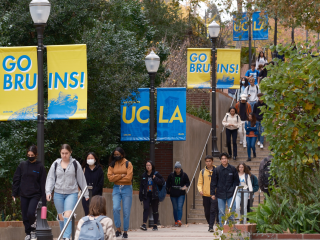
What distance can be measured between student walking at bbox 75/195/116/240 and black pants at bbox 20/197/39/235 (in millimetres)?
3260

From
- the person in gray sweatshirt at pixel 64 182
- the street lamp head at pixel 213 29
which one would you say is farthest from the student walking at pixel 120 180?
the street lamp head at pixel 213 29

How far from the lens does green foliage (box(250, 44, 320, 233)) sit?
7250mm

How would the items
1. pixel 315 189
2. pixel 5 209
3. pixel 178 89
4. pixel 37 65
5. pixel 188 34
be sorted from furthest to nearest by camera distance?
1. pixel 188 34
2. pixel 178 89
3. pixel 5 209
4. pixel 37 65
5. pixel 315 189

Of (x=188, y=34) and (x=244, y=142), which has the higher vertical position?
(x=188, y=34)

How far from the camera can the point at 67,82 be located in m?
9.05

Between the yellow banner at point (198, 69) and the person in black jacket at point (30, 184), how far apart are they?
9698mm

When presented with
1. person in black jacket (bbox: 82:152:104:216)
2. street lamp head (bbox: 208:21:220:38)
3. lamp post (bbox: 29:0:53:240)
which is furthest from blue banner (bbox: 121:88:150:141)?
lamp post (bbox: 29:0:53:240)

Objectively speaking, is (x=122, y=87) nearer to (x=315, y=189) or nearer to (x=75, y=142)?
(x=75, y=142)

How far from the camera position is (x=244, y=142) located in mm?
18891

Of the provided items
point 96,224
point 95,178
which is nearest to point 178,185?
point 95,178

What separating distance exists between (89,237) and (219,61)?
45.3 feet

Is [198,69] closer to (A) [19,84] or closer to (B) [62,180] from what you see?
(A) [19,84]

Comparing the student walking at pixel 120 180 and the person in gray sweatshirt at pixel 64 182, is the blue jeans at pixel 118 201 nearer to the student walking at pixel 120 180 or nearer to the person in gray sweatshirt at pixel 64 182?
the student walking at pixel 120 180

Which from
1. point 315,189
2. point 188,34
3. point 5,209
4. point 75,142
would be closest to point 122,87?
point 75,142
